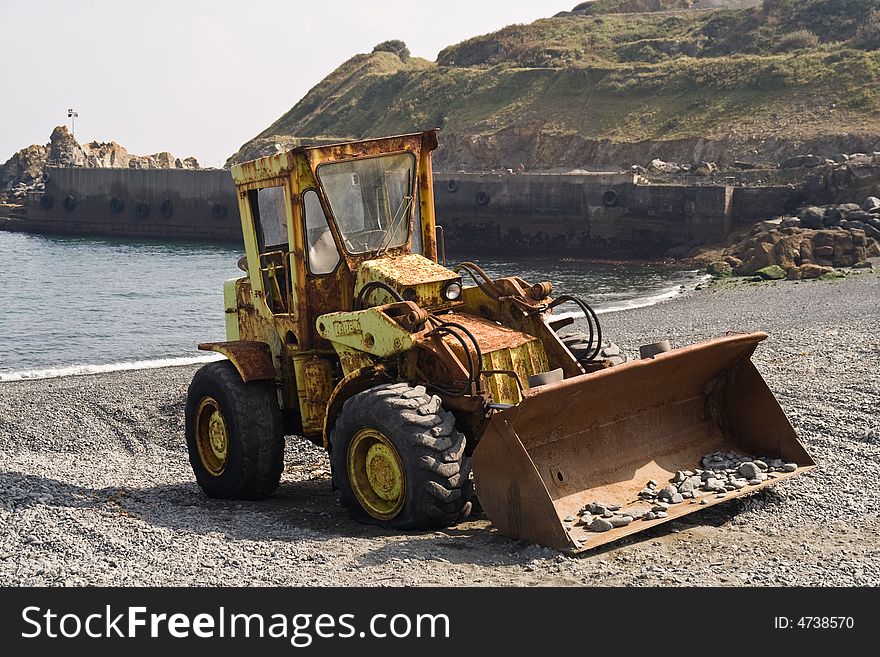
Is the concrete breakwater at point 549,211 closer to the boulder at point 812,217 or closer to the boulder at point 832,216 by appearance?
the boulder at point 812,217

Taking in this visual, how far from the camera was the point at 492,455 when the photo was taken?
22.6 feet

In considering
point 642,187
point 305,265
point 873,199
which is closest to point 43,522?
point 305,265

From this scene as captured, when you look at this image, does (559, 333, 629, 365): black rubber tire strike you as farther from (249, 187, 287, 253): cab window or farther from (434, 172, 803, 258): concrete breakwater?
(434, 172, 803, 258): concrete breakwater

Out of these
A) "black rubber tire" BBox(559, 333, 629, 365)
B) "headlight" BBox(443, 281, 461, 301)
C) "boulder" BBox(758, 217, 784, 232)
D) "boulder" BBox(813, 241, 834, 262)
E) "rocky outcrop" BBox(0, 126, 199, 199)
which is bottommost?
"boulder" BBox(813, 241, 834, 262)

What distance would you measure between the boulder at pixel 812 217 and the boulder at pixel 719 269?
10.7ft

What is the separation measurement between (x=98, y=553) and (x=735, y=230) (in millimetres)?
39158

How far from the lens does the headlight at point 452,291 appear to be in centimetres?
834

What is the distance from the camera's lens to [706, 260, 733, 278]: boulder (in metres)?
34.9

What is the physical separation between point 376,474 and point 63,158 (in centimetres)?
8391

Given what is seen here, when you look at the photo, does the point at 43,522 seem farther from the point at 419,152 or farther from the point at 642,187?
the point at 642,187

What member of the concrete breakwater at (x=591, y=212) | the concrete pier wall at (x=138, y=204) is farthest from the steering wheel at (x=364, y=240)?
the concrete pier wall at (x=138, y=204)

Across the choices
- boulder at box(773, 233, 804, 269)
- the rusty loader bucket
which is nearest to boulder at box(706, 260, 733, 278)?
boulder at box(773, 233, 804, 269)

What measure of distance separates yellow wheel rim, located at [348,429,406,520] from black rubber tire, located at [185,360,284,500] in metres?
1.36

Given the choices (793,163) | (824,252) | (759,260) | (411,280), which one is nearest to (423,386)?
(411,280)
